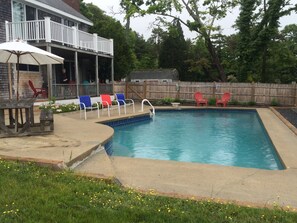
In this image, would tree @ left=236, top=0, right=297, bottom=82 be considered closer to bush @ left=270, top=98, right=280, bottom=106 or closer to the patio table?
bush @ left=270, top=98, right=280, bottom=106

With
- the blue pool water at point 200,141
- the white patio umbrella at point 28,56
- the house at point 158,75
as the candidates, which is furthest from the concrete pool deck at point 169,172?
the house at point 158,75

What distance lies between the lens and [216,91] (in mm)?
22047

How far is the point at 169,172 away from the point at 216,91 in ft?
57.1

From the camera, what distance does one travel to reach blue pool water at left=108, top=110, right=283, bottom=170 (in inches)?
334

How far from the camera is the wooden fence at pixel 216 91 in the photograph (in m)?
20.5

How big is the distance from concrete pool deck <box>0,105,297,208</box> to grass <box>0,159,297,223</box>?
41 centimetres

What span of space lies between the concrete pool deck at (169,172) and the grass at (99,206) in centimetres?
41

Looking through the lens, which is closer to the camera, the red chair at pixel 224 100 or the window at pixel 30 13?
the window at pixel 30 13

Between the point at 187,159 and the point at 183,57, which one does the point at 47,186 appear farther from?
the point at 183,57

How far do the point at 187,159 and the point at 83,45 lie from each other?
11519mm

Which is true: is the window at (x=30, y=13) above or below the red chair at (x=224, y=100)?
above

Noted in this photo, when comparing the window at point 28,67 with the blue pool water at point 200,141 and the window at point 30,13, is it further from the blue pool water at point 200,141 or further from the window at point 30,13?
the blue pool water at point 200,141

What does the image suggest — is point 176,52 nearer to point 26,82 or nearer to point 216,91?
point 216,91

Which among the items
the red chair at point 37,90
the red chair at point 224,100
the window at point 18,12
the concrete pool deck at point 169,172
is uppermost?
the window at point 18,12
